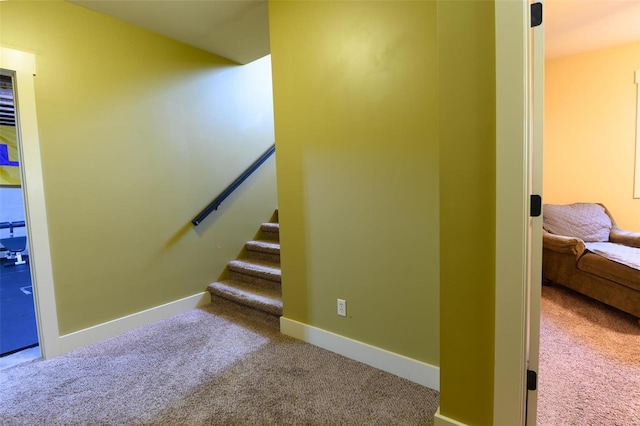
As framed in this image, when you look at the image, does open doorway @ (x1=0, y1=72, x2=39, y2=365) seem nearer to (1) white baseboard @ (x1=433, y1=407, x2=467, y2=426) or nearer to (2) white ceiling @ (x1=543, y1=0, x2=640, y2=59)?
(1) white baseboard @ (x1=433, y1=407, x2=467, y2=426)

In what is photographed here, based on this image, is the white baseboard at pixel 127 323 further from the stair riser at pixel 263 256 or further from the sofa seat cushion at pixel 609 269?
the sofa seat cushion at pixel 609 269

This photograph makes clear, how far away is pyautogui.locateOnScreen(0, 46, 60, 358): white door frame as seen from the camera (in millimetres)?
1953

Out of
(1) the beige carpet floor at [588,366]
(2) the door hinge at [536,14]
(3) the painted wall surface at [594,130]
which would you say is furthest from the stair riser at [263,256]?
(3) the painted wall surface at [594,130]

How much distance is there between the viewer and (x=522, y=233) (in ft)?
3.63

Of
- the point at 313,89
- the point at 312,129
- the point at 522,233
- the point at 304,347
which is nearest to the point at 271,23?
the point at 313,89

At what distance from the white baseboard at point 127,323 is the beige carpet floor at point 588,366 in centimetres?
267

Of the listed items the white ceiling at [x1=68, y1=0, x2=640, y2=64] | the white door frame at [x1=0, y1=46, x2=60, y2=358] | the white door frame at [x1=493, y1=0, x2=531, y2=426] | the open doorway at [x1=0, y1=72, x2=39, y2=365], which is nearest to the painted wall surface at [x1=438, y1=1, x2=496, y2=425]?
the white door frame at [x1=493, y1=0, x2=531, y2=426]

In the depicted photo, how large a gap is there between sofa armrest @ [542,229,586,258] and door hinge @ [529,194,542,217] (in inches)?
84.8

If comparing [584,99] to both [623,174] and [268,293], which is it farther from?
[268,293]

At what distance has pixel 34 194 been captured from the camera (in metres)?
2.02

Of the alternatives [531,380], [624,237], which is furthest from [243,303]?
[624,237]

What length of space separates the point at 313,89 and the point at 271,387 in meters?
1.81

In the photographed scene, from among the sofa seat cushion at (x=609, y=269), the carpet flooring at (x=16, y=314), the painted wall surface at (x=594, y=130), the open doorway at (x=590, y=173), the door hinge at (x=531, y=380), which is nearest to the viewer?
the door hinge at (x=531, y=380)

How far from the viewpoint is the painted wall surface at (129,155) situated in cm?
212
